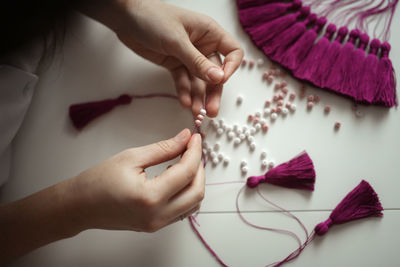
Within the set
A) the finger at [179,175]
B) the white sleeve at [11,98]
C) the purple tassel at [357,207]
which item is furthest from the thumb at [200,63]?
the purple tassel at [357,207]

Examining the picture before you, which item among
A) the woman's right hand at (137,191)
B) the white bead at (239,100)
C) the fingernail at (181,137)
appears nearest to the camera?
the woman's right hand at (137,191)

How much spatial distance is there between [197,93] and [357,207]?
63cm

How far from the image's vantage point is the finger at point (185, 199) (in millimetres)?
677

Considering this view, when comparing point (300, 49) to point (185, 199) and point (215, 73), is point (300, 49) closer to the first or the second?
point (215, 73)

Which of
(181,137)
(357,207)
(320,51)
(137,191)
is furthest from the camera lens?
(320,51)

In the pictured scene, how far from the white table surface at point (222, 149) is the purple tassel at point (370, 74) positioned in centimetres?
5

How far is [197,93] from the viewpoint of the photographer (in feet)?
3.03

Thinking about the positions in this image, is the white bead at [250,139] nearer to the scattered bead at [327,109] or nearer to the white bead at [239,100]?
the white bead at [239,100]

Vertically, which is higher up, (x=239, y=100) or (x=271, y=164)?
(x=239, y=100)

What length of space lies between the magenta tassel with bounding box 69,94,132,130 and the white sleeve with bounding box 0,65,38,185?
0.47 ft

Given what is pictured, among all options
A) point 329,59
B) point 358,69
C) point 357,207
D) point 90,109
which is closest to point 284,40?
point 329,59

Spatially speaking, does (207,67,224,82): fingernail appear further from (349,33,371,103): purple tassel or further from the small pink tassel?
(349,33,371,103): purple tassel

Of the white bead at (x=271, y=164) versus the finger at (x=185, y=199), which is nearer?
the finger at (x=185, y=199)

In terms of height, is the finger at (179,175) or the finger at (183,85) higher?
the finger at (183,85)
